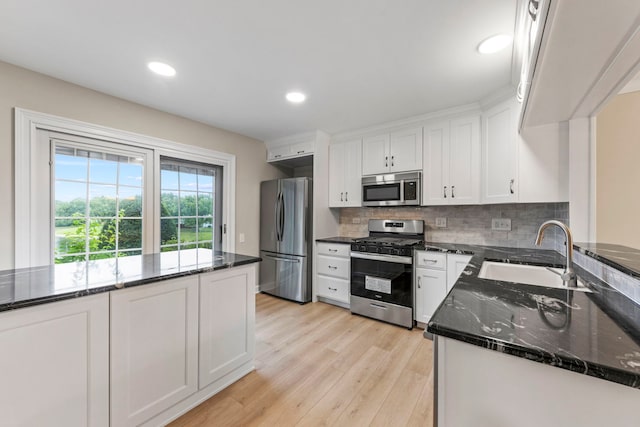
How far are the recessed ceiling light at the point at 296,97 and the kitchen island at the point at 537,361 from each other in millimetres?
2175

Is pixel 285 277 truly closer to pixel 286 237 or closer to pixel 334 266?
pixel 286 237

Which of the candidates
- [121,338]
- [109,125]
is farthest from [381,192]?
[109,125]

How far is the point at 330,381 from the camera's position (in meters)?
1.84

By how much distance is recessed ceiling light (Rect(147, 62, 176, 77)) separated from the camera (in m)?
1.92

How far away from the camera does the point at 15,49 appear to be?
5.76ft

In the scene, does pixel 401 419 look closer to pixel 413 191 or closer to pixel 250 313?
pixel 250 313

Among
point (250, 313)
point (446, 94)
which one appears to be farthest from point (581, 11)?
point (250, 313)

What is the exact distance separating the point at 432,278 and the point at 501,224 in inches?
36.9

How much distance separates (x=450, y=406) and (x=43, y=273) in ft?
6.62

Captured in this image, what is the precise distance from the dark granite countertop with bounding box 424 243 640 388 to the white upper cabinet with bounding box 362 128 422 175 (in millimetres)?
2015

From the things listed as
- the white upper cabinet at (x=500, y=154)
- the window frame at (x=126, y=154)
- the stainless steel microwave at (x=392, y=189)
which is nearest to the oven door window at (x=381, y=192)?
the stainless steel microwave at (x=392, y=189)

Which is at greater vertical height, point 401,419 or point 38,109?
point 38,109

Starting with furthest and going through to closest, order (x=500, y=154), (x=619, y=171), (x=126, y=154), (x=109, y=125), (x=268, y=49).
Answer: (x=126, y=154) → (x=109, y=125) → (x=500, y=154) → (x=619, y=171) → (x=268, y=49)

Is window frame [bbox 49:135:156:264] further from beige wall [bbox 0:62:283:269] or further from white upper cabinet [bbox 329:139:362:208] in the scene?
white upper cabinet [bbox 329:139:362:208]
